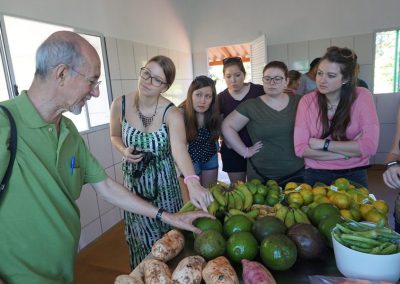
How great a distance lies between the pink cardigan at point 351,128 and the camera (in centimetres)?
158

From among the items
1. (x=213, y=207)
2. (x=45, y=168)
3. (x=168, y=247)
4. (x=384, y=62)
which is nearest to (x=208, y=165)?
(x=213, y=207)

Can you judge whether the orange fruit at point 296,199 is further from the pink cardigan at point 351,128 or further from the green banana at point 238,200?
the pink cardigan at point 351,128

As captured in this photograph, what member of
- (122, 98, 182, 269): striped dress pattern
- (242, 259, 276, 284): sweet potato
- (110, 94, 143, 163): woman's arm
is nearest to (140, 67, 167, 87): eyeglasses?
(122, 98, 182, 269): striped dress pattern

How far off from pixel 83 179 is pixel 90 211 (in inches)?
66.1

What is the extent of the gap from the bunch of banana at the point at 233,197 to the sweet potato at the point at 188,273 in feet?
1.26

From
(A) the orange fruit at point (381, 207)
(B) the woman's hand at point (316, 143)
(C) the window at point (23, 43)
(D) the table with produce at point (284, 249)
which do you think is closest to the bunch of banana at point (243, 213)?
(D) the table with produce at point (284, 249)

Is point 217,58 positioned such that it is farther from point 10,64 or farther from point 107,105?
point 10,64

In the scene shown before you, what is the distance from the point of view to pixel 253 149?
6.47 ft

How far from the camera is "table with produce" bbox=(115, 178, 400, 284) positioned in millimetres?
766

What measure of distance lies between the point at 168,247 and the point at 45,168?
17.1 inches

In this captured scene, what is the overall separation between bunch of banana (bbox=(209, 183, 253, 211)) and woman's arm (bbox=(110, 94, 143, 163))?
1.56 feet

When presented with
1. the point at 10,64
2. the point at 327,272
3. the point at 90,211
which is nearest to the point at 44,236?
the point at 327,272

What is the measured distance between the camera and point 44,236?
89cm

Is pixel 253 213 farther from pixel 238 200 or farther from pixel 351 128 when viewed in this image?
pixel 351 128
